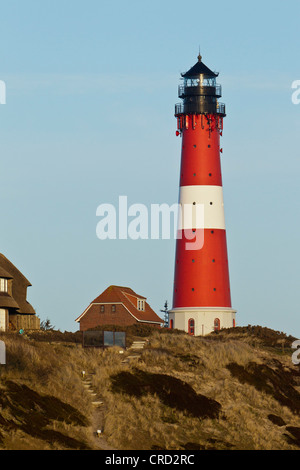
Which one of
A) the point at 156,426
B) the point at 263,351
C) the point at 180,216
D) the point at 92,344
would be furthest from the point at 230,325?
the point at 156,426

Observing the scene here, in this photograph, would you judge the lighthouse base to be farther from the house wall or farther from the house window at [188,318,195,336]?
the house wall

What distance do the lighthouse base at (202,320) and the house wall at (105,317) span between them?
6087 mm

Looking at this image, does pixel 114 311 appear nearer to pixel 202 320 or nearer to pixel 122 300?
pixel 122 300

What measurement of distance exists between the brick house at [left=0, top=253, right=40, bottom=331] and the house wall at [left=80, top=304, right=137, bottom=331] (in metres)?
12.4

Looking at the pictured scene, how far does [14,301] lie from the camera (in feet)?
218

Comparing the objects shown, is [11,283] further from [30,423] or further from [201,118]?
[30,423]

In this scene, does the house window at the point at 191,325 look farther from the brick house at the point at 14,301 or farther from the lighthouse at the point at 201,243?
the brick house at the point at 14,301

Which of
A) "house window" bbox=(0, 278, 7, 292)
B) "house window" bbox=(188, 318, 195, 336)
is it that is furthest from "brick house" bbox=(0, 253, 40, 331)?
"house window" bbox=(188, 318, 195, 336)

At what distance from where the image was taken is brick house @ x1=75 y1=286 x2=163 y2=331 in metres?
82.8

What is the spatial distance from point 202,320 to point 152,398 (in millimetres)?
32107

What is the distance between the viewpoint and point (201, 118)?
80.3 meters

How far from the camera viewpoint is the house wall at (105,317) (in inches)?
3258

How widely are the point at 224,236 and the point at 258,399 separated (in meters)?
30.1

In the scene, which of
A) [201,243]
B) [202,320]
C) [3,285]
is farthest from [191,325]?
[3,285]
